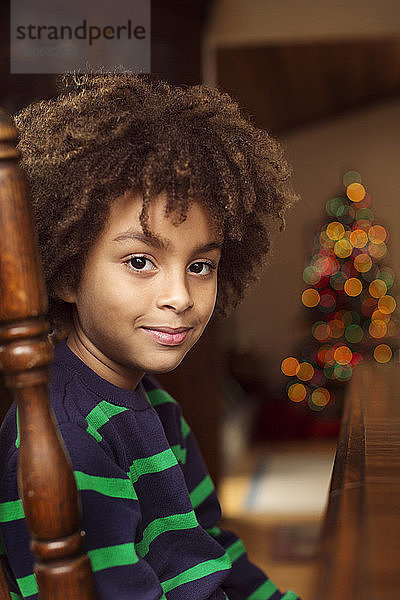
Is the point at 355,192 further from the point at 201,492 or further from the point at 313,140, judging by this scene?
the point at 201,492

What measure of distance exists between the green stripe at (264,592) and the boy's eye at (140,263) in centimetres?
48

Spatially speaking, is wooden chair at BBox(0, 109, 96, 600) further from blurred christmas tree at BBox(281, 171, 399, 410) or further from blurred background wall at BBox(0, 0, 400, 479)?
blurred christmas tree at BBox(281, 171, 399, 410)

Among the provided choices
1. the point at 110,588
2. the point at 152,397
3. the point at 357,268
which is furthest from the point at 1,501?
the point at 357,268

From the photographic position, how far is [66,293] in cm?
93

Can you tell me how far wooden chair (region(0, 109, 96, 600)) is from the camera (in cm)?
56

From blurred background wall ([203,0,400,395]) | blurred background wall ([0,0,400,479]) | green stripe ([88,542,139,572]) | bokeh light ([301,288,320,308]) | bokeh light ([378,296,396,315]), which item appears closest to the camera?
green stripe ([88,542,139,572])

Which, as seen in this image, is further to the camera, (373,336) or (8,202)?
(373,336)

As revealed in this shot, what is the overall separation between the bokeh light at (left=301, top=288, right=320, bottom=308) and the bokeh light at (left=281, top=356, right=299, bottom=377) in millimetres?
484

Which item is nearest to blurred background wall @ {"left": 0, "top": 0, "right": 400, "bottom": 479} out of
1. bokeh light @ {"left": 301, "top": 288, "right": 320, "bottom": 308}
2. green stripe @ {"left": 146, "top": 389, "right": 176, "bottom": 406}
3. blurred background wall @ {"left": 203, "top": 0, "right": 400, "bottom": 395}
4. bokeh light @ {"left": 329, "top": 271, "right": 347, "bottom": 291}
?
blurred background wall @ {"left": 203, "top": 0, "right": 400, "bottom": 395}

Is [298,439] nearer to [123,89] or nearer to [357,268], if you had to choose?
[357,268]

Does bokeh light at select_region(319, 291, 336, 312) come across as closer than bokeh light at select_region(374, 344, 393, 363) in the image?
No

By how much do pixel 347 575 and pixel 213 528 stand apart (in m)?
0.70

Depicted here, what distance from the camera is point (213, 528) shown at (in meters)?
1.10

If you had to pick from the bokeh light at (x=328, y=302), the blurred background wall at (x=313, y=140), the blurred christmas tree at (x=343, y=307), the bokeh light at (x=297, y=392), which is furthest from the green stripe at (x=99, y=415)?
the bokeh light at (x=328, y=302)
